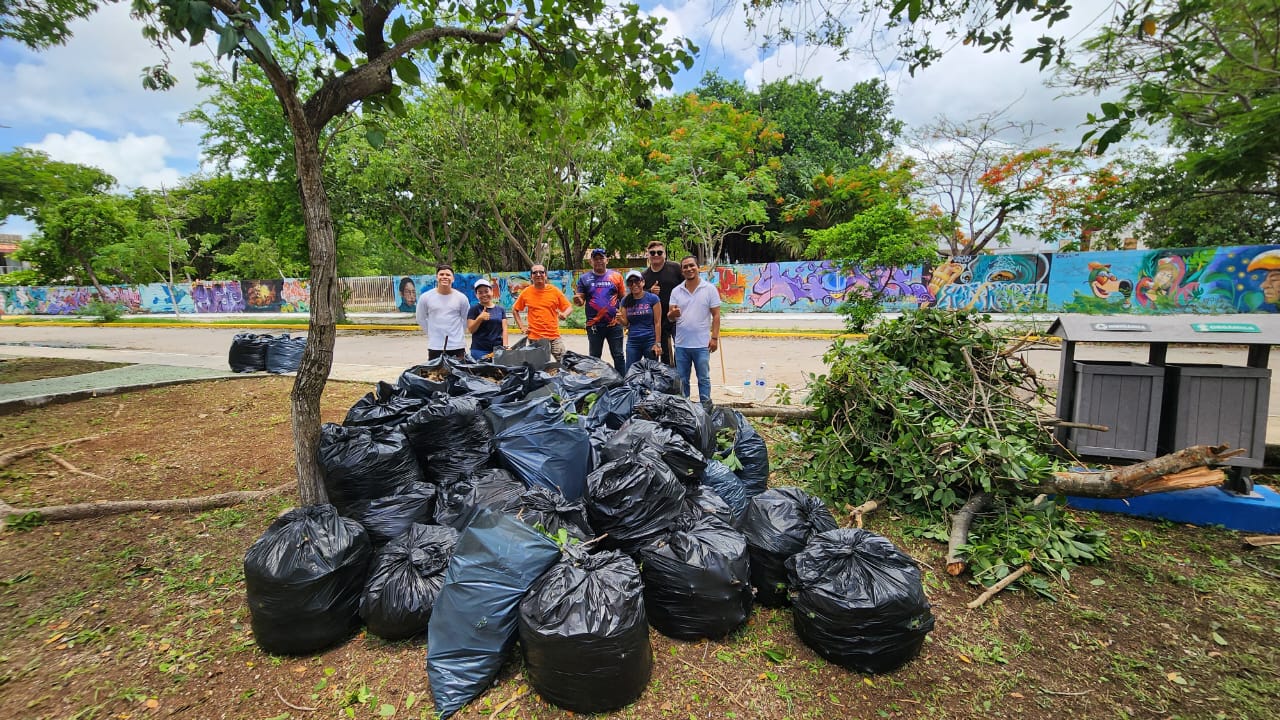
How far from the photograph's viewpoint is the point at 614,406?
3754 mm

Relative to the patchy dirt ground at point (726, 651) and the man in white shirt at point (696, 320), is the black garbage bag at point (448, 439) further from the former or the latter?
the man in white shirt at point (696, 320)

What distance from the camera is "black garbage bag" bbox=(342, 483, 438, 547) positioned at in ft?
8.70

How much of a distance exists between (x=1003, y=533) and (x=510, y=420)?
9.28ft

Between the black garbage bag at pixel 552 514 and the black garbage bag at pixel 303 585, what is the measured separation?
0.74m

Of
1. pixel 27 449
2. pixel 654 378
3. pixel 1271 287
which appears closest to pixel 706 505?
pixel 654 378

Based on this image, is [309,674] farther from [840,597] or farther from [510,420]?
[840,597]

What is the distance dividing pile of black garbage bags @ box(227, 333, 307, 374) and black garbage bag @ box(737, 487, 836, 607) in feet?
28.2

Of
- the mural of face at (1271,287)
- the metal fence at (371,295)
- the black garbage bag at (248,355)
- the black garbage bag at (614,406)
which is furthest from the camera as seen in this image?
the metal fence at (371,295)

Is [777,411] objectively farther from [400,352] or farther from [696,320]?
[400,352]

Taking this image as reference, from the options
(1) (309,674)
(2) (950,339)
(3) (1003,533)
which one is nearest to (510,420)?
(1) (309,674)

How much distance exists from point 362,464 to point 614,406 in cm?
164

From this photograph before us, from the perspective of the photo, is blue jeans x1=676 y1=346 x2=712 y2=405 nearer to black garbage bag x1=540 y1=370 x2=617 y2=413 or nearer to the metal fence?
black garbage bag x1=540 y1=370 x2=617 y2=413

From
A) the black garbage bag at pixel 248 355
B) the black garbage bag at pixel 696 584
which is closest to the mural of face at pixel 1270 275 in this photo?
the black garbage bag at pixel 696 584

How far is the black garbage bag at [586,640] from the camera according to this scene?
1.79 metres
